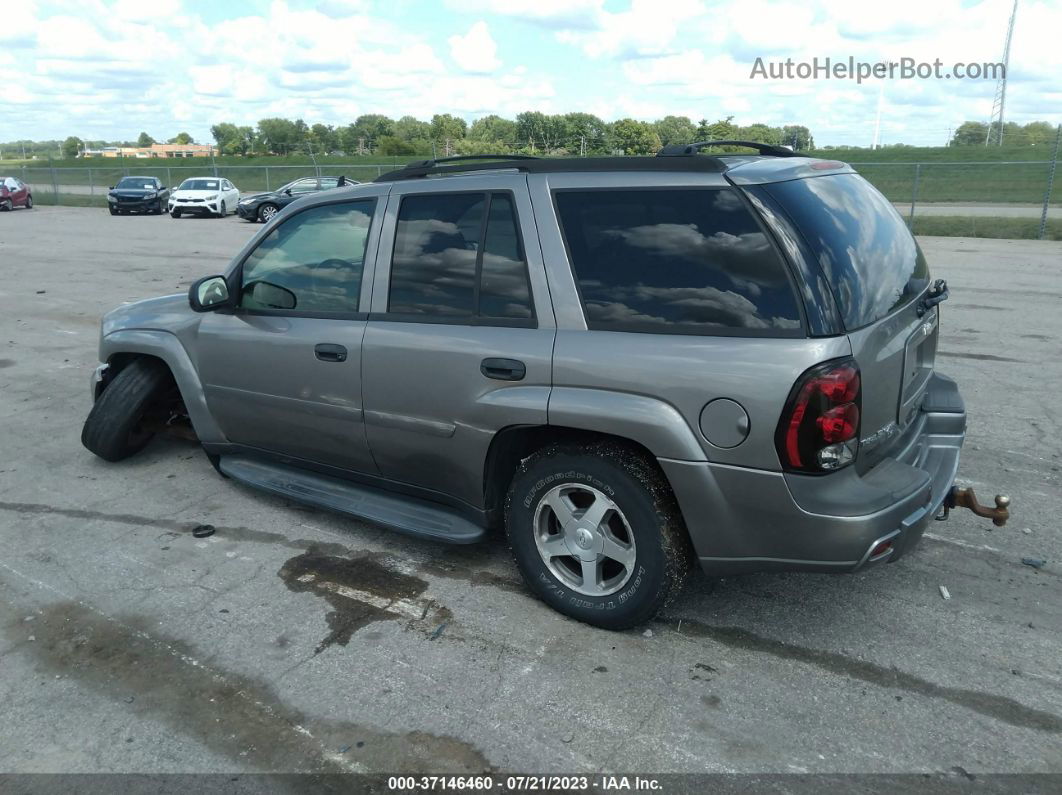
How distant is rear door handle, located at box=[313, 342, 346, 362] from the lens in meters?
4.19

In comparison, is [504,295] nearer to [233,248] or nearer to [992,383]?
[992,383]

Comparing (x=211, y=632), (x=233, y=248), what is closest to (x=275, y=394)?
(x=211, y=632)

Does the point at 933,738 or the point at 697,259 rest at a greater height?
the point at 697,259

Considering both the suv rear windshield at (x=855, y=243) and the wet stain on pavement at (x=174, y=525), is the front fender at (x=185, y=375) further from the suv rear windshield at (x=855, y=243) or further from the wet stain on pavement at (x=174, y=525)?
the suv rear windshield at (x=855, y=243)

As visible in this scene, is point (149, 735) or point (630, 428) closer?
point (149, 735)

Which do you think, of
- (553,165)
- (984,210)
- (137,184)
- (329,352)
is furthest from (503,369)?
(137,184)

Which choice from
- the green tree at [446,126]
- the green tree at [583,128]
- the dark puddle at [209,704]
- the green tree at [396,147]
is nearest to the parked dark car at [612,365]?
the dark puddle at [209,704]

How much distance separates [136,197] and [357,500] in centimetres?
3241

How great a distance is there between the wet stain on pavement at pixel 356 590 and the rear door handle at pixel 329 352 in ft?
3.25

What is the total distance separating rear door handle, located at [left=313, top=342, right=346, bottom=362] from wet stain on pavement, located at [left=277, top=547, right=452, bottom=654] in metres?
0.99

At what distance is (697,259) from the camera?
3.24 m

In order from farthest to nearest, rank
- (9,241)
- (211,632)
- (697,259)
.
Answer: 1. (9,241)
2. (211,632)
3. (697,259)

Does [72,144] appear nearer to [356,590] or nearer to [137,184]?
[137,184]

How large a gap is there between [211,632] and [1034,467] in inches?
187
